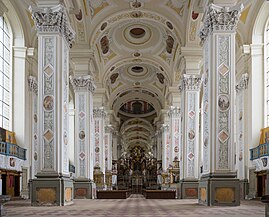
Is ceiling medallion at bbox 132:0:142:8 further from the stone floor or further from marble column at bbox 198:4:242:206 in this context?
the stone floor

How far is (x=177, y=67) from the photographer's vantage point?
93.0 feet

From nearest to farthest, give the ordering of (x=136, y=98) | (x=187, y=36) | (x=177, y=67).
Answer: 1. (x=187, y=36)
2. (x=177, y=67)
3. (x=136, y=98)

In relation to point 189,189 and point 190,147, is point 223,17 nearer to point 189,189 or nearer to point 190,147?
point 190,147

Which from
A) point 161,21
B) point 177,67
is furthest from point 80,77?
point 177,67

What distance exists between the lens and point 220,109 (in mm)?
14852

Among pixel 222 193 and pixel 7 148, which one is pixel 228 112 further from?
pixel 7 148

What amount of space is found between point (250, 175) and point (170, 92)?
1106 centimetres

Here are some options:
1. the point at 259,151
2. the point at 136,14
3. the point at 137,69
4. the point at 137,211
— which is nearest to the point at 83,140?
the point at 136,14

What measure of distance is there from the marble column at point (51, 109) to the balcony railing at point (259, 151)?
30.3ft

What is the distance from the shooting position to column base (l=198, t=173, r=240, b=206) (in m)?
14.3

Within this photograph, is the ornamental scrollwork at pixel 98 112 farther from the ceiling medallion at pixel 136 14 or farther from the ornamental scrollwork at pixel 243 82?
the ornamental scrollwork at pixel 243 82

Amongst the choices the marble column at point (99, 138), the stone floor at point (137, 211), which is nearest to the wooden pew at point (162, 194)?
the marble column at point (99, 138)

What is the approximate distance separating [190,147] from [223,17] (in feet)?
30.1

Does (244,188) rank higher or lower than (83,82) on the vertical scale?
lower
